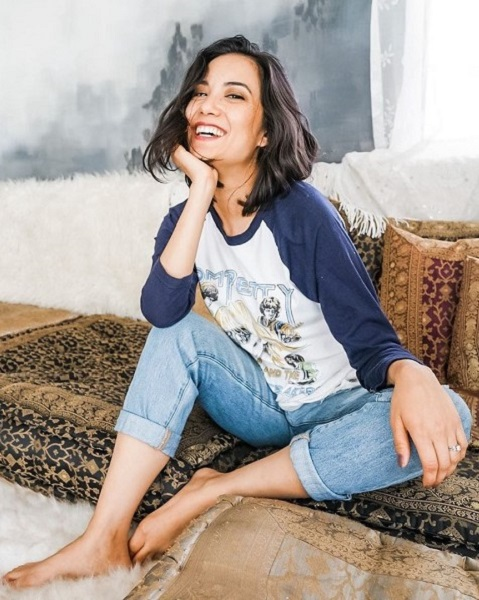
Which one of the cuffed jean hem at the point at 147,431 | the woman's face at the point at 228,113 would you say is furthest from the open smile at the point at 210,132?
the cuffed jean hem at the point at 147,431

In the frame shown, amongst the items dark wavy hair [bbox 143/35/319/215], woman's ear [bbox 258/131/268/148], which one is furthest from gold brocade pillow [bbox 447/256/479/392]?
woman's ear [bbox 258/131/268/148]

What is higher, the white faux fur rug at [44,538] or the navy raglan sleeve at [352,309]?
the navy raglan sleeve at [352,309]

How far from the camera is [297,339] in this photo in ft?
4.44

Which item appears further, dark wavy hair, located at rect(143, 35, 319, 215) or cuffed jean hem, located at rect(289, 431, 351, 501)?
dark wavy hair, located at rect(143, 35, 319, 215)

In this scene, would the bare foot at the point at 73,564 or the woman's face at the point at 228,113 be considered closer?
the bare foot at the point at 73,564

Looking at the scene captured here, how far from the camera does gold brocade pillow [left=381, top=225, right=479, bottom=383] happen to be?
165cm

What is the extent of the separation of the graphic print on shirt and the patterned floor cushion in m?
0.19

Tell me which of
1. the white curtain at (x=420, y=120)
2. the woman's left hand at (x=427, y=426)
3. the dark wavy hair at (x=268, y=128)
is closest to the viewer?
the woman's left hand at (x=427, y=426)

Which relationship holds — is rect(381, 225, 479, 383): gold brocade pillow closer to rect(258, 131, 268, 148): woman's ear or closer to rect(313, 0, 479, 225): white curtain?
rect(313, 0, 479, 225): white curtain

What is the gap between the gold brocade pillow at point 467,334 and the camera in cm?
157

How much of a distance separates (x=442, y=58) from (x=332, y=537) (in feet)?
5.28

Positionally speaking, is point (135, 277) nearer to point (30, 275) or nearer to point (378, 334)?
point (30, 275)

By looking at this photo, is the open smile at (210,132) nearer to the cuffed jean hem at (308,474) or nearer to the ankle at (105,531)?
the cuffed jean hem at (308,474)

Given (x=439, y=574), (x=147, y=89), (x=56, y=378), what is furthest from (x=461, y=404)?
(x=147, y=89)
